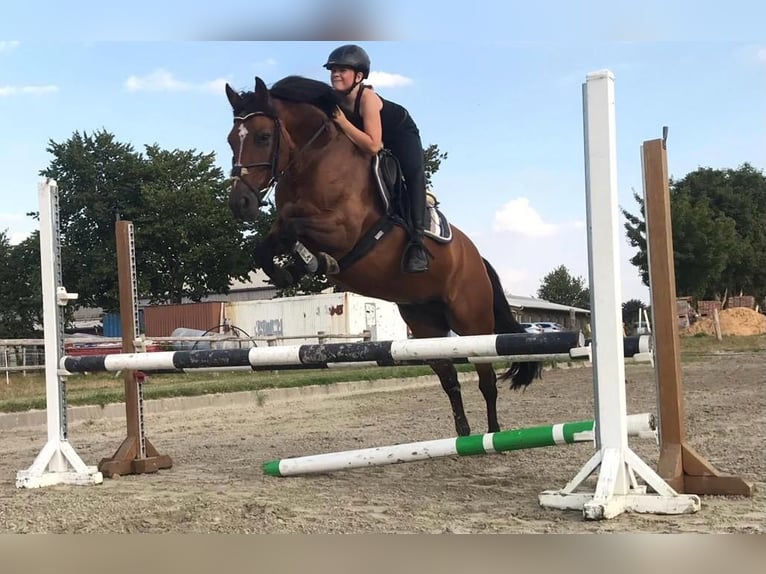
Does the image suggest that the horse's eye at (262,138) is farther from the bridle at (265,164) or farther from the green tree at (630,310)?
the green tree at (630,310)

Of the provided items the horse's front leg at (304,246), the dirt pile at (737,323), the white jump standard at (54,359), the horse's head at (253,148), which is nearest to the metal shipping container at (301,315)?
the white jump standard at (54,359)

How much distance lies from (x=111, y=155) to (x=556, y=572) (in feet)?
57.7

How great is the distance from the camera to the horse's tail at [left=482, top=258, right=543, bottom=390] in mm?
4414

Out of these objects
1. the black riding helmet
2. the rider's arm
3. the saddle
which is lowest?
the saddle

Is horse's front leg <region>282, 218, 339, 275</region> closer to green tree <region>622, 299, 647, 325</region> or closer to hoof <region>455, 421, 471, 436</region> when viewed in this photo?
hoof <region>455, 421, 471, 436</region>

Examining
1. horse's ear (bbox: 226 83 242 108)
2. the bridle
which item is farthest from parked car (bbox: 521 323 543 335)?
horse's ear (bbox: 226 83 242 108)

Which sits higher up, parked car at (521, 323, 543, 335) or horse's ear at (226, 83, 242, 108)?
horse's ear at (226, 83, 242, 108)

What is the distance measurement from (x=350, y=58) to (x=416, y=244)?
36.1 inches

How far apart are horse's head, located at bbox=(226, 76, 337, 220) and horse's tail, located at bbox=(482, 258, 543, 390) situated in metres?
1.53

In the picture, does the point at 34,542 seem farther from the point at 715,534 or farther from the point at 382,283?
the point at 715,534

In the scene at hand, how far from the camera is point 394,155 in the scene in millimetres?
3572

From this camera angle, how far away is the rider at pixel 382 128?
10.9 ft

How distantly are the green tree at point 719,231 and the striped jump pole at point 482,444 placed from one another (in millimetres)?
16968

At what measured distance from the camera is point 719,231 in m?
21.5
